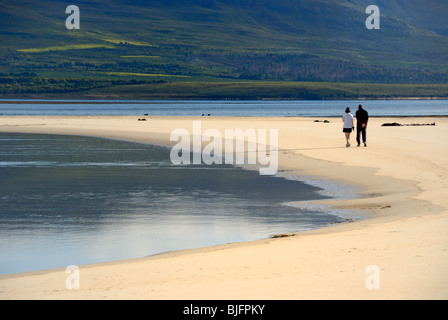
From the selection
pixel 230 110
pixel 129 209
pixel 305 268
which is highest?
Result: pixel 230 110

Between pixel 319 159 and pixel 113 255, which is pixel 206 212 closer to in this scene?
pixel 113 255

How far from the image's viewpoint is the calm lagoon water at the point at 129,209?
43.9 ft

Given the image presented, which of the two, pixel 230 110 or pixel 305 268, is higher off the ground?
pixel 230 110

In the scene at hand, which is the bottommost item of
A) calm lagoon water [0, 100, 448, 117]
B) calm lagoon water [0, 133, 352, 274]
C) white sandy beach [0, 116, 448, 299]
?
white sandy beach [0, 116, 448, 299]

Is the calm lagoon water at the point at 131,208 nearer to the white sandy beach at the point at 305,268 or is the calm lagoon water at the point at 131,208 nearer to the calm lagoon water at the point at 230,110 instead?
the white sandy beach at the point at 305,268

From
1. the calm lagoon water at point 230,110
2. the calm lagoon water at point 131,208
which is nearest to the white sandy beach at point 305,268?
the calm lagoon water at point 131,208

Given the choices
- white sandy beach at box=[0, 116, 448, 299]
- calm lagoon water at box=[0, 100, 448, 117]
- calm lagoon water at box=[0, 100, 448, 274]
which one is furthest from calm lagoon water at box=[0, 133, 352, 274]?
calm lagoon water at box=[0, 100, 448, 117]

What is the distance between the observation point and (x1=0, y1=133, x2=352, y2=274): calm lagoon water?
13.4 meters

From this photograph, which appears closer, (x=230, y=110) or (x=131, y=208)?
(x=131, y=208)

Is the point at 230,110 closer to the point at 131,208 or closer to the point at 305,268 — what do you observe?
the point at 131,208

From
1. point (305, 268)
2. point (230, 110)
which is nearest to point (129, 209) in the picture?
point (305, 268)

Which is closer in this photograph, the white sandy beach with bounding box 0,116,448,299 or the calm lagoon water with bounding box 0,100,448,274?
the white sandy beach with bounding box 0,116,448,299

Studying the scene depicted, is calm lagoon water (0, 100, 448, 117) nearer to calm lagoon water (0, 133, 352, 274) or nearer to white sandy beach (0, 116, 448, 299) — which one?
calm lagoon water (0, 133, 352, 274)

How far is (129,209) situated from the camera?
1783 cm
